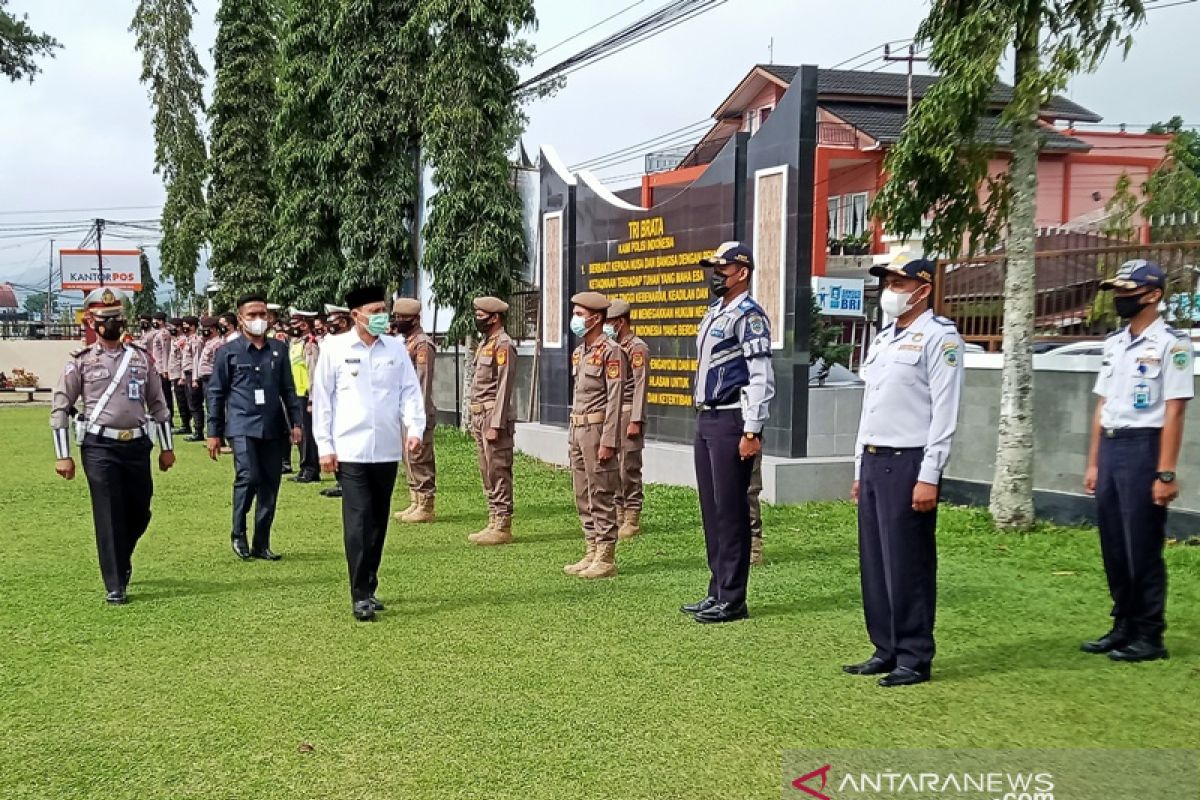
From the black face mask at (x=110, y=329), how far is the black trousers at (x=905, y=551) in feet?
15.0

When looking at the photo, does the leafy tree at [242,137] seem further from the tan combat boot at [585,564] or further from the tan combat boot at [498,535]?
the tan combat boot at [585,564]

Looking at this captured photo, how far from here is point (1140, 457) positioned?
5.02 meters

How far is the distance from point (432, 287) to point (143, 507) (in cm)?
947

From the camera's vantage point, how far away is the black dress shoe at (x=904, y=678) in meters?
4.59

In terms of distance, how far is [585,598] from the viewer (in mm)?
6344

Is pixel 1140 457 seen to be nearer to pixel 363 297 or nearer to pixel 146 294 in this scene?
pixel 363 297

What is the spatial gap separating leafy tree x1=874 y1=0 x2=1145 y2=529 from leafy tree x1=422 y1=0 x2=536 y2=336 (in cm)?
794

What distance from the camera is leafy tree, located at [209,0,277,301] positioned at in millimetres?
25875

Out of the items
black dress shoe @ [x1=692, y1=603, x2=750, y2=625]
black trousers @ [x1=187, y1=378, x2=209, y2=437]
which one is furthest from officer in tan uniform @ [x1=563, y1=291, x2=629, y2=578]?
black trousers @ [x1=187, y1=378, x2=209, y2=437]

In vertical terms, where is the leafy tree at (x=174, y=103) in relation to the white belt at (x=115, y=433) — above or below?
above

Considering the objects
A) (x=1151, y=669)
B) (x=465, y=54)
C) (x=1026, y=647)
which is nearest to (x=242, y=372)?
(x=1026, y=647)

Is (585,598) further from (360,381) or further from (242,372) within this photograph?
(242,372)
